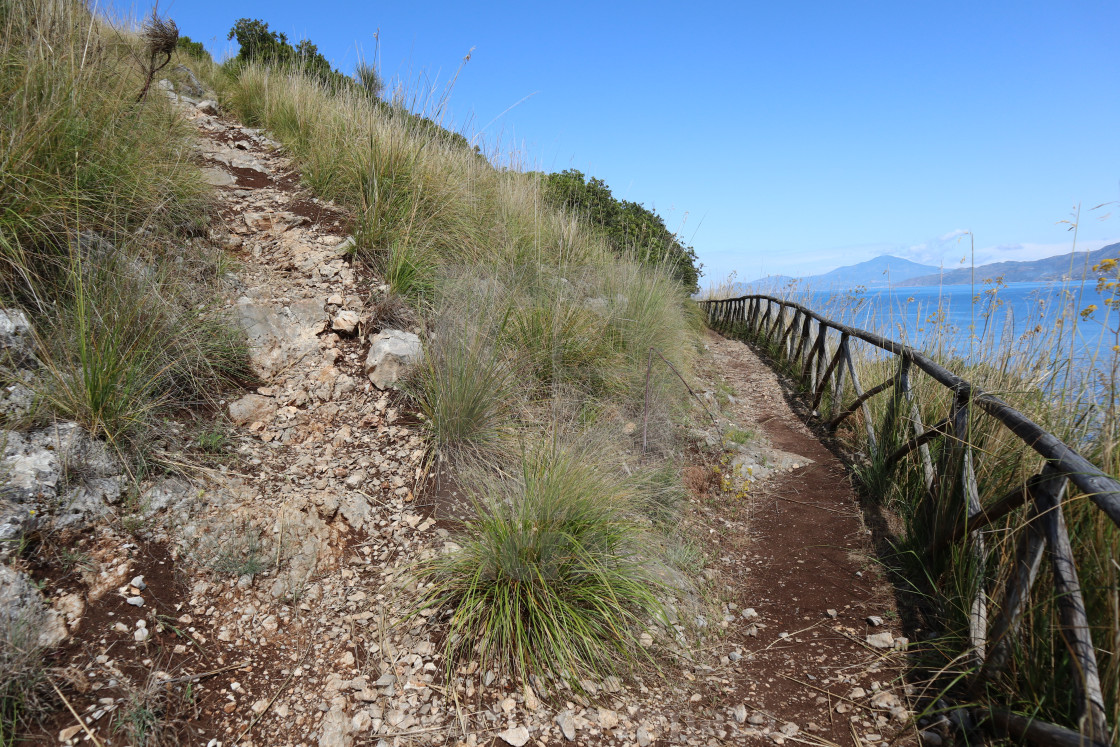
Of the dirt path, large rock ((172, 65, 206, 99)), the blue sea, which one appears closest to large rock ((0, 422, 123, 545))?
the dirt path

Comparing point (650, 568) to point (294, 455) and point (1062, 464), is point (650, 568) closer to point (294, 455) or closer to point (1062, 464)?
point (1062, 464)

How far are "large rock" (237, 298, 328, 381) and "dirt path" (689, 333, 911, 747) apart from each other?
11.2 feet

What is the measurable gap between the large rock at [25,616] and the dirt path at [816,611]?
295 cm

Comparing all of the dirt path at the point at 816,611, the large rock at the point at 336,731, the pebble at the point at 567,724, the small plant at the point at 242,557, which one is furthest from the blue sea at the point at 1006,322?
the small plant at the point at 242,557

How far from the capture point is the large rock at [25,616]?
2107mm

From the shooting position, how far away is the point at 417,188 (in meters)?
5.73

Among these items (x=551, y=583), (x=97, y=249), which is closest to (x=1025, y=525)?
(x=551, y=583)

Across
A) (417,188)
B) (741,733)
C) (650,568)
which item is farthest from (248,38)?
(741,733)

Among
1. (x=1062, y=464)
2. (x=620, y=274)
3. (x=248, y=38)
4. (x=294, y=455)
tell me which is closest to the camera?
(x=1062, y=464)

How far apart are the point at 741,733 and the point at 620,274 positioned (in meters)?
4.99

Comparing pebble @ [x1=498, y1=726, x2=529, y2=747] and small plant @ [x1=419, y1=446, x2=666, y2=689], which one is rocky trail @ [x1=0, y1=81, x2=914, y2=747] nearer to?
pebble @ [x1=498, y1=726, x2=529, y2=747]

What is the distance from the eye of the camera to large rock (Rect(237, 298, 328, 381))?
4.21m

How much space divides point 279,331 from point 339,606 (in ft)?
7.68

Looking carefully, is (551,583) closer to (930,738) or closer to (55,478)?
(930,738)
